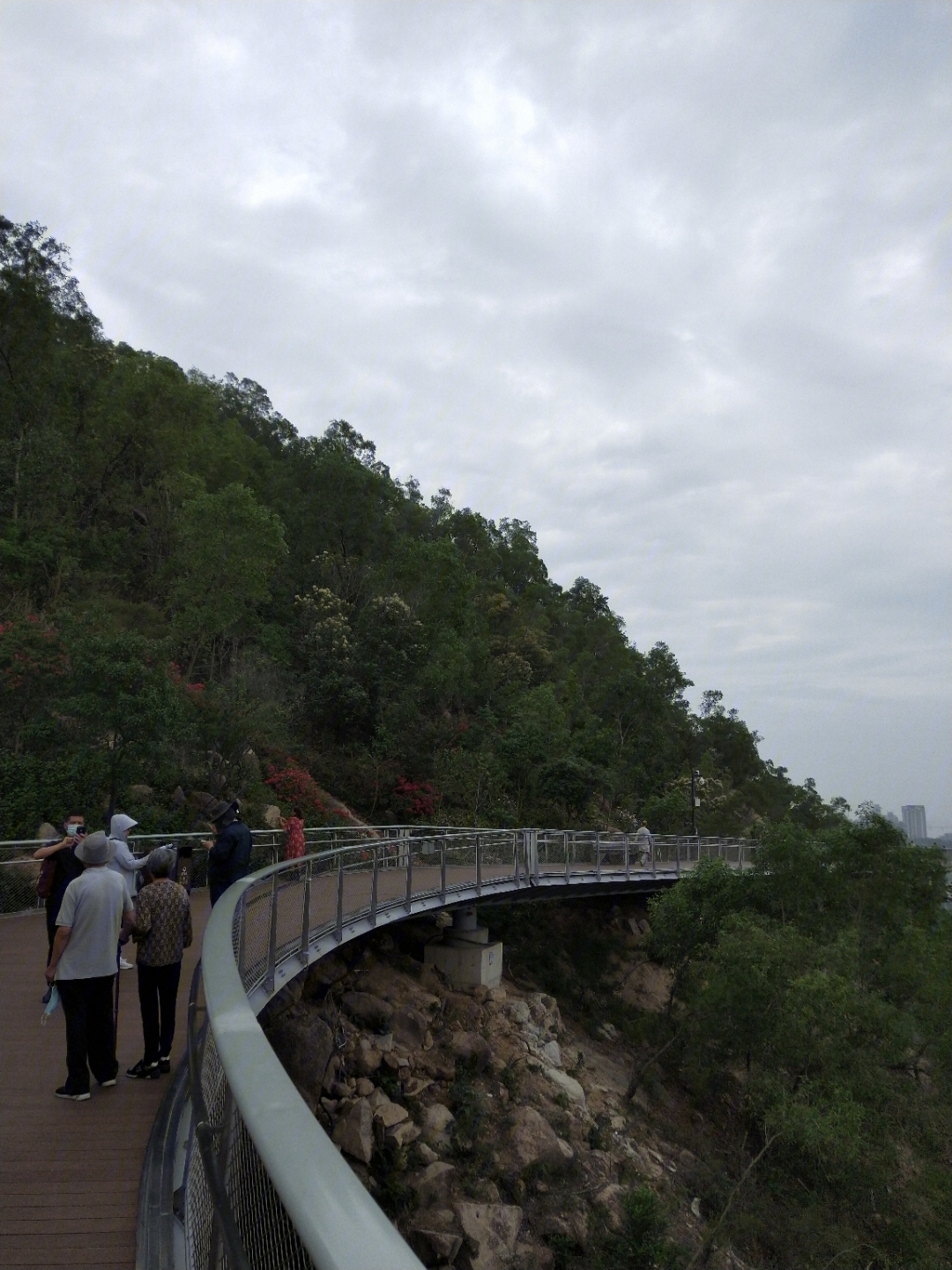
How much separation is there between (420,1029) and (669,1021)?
862cm

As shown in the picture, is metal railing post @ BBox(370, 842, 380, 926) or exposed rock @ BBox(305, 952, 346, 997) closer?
metal railing post @ BBox(370, 842, 380, 926)

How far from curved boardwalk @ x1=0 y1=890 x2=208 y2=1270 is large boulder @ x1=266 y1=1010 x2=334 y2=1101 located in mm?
5213

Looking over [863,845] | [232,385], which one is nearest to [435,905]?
[863,845]

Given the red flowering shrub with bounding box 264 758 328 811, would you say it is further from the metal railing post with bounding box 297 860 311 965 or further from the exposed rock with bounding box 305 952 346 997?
the metal railing post with bounding box 297 860 311 965

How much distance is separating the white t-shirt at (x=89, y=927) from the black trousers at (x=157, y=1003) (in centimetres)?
42

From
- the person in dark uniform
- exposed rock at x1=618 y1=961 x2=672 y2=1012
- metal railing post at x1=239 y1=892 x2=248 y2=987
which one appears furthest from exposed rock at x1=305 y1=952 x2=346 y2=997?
exposed rock at x1=618 y1=961 x2=672 y2=1012

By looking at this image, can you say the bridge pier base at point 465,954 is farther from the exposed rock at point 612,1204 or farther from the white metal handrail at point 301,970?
the exposed rock at point 612,1204

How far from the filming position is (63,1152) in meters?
4.65

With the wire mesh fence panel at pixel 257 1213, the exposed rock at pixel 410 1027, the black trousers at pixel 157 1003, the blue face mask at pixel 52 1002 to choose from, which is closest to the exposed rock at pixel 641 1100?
the exposed rock at pixel 410 1027

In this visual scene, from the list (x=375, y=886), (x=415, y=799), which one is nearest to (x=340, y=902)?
(x=375, y=886)

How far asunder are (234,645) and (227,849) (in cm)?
2576

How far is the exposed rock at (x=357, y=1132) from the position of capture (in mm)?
11547

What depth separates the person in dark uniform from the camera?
8.10 metres

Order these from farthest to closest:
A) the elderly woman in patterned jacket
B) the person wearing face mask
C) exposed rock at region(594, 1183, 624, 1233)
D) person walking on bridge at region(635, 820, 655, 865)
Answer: person walking on bridge at region(635, 820, 655, 865) < exposed rock at region(594, 1183, 624, 1233) < the person wearing face mask < the elderly woman in patterned jacket
